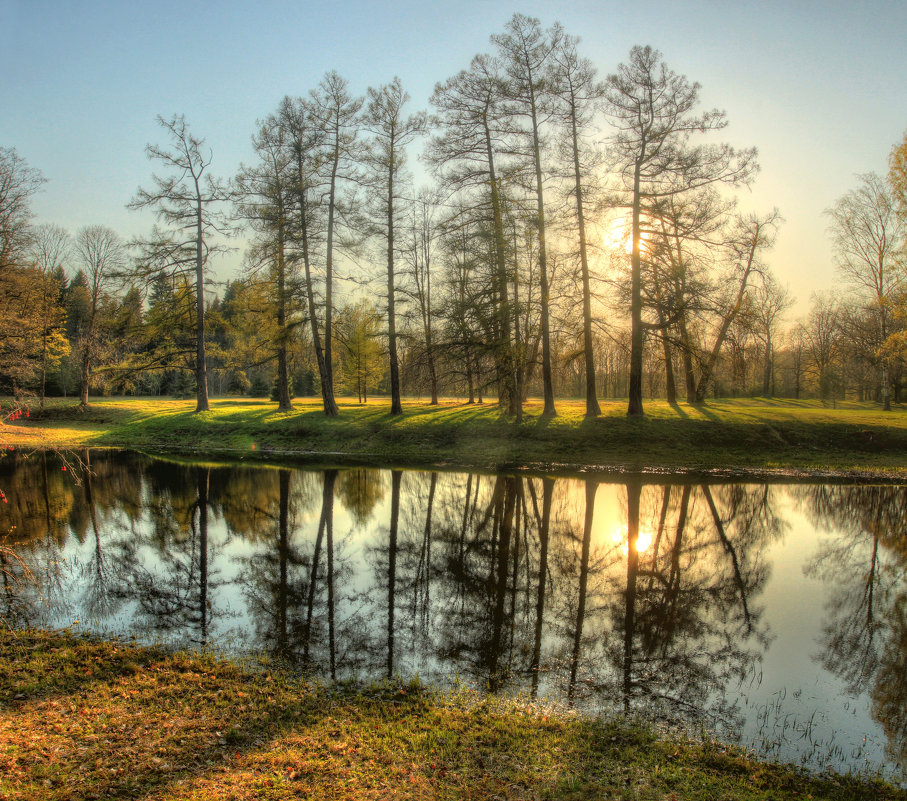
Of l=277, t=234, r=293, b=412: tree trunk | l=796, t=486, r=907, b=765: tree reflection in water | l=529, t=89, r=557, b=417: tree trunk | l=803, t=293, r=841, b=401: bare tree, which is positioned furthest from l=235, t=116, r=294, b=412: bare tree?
l=803, t=293, r=841, b=401: bare tree

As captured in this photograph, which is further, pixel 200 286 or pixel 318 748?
pixel 200 286

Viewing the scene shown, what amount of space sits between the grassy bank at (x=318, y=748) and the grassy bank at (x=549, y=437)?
16378mm

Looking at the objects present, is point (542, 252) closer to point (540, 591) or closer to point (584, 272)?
point (584, 272)

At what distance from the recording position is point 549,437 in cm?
2362

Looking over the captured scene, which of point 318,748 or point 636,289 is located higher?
point 636,289

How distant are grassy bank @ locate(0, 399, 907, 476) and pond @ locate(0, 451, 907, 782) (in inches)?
219

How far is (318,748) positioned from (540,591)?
495 cm

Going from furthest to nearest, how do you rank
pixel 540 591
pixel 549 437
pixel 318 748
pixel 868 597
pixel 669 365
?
pixel 669 365
pixel 549 437
pixel 868 597
pixel 540 591
pixel 318 748

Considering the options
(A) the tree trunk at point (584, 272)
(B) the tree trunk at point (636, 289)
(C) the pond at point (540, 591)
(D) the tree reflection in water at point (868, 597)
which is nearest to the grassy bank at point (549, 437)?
(A) the tree trunk at point (584, 272)

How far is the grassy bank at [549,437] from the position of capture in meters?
21.9

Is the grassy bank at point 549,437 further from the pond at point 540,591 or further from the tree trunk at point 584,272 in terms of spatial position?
the pond at point 540,591

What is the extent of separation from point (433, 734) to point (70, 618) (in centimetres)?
603

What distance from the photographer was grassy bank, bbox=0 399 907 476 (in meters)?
21.9

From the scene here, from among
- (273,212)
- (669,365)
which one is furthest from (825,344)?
(273,212)
